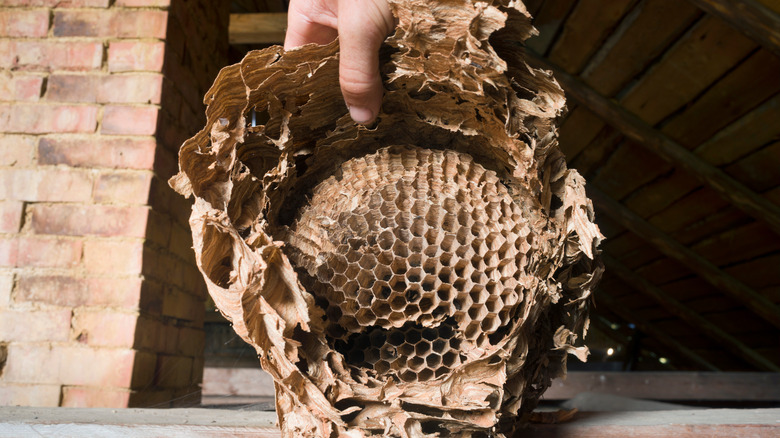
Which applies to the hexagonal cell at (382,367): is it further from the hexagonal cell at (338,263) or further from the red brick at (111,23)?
the red brick at (111,23)

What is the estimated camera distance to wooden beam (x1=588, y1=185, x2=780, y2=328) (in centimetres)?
268

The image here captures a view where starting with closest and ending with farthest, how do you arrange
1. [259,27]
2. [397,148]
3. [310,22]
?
[397,148] → [310,22] → [259,27]

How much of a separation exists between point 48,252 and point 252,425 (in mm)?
640

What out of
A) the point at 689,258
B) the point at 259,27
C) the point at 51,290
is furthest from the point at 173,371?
the point at 689,258

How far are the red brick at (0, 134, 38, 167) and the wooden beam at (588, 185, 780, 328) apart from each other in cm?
246

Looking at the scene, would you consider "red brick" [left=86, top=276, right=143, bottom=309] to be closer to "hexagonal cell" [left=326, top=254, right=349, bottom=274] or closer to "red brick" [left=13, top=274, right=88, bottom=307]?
"red brick" [left=13, top=274, right=88, bottom=307]

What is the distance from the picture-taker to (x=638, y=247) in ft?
10.7

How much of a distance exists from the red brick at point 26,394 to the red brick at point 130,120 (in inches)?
21.3

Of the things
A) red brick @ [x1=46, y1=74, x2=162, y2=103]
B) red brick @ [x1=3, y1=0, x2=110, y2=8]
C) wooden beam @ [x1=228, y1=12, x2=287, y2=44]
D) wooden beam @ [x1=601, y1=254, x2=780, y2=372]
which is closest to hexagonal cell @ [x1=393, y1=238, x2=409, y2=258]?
red brick @ [x1=46, y1=74, x2=162, y2=103]

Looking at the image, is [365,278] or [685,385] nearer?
[365,278]

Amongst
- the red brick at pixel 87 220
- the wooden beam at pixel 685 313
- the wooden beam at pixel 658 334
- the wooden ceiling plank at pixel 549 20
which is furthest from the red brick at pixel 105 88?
the wooden beam at pixel 658 334

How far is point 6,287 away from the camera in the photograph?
1.11 meters

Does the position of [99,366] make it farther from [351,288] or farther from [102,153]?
[351,288]

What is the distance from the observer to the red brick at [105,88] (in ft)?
3.91
